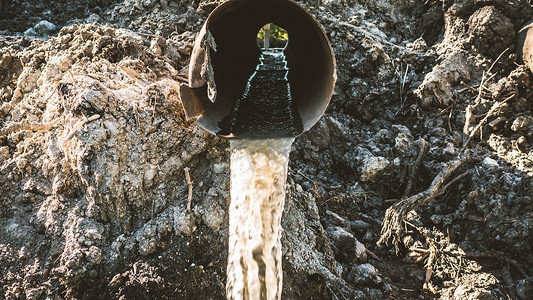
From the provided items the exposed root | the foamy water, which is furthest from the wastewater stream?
the exposed root

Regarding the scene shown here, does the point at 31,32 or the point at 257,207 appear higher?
the point at 31,32

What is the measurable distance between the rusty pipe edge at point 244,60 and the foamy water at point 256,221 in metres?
0.40

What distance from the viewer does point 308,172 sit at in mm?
3902

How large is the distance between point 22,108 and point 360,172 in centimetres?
314

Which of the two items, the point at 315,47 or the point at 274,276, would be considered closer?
the point at 274,276

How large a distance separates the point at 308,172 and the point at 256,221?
5.19 feet

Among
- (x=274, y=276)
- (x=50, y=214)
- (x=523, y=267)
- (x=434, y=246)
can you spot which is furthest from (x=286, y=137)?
(x=523, y=267)

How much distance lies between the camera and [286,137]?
290 centimetres

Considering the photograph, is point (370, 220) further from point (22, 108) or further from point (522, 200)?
point (22, 108)

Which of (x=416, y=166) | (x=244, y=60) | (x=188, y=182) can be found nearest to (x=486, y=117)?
(x=416, y=166)

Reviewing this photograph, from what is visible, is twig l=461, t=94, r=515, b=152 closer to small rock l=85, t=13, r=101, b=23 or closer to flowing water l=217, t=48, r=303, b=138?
flowing water l=217, t=48, r=303, b=138

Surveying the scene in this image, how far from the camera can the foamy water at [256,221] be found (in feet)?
7.66

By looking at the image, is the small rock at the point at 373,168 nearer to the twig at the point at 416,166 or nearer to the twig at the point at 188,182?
the twig at the point at 416,166

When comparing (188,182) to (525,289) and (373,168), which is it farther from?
(525,289)
